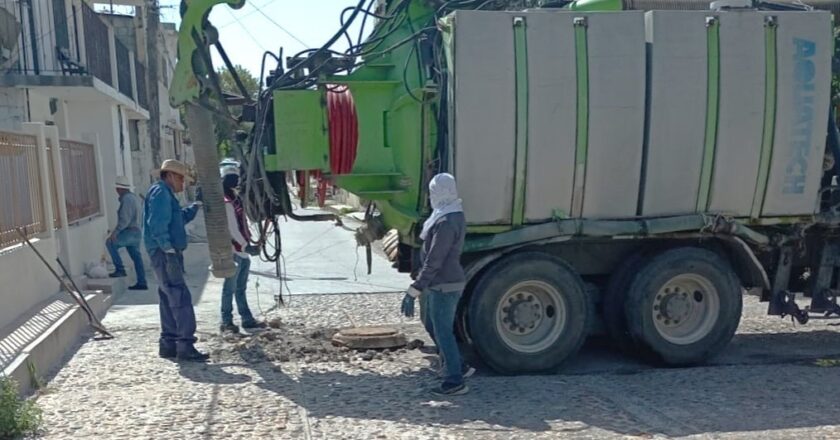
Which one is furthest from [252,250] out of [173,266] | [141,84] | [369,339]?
[141,84]

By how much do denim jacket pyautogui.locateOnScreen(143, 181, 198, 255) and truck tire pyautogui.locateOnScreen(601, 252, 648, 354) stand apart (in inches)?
150

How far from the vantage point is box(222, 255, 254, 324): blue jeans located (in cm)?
844

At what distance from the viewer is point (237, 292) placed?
28.5 feet

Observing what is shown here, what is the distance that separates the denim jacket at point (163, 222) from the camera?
23.6 feet

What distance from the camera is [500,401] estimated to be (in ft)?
20.0

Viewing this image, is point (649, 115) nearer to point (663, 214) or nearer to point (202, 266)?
point (663, 214)

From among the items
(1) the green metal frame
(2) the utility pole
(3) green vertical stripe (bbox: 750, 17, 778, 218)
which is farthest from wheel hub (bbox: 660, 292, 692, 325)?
(2) the utility pole

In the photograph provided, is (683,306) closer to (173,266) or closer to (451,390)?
(451,390)

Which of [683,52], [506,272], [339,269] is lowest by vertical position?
[339,269]

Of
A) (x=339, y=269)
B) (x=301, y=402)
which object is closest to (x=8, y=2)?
(x=339, y=269)

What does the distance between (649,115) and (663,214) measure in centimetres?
85

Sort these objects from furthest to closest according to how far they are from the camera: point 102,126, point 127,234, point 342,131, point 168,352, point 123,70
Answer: point 123,70 < point 102,126 < point 127,234 < point 168,352 < point 342,131

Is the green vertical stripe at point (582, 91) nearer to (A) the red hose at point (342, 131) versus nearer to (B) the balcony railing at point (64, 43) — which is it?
(A) the red hose at point (342, 131)

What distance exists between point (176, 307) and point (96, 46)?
39.2 feet
